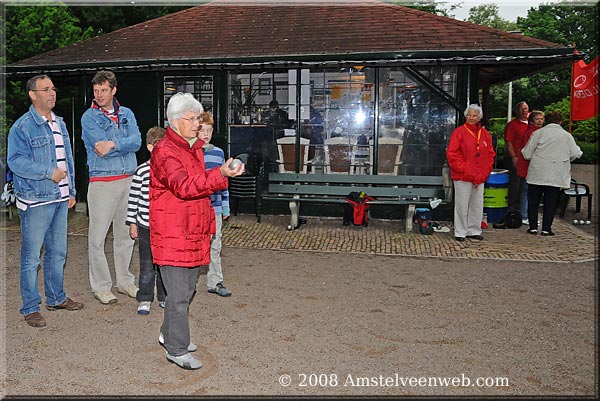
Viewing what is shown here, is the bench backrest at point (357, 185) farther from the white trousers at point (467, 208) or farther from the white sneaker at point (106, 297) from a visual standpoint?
the white sneaker at point (106, 297)

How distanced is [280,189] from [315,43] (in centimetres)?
267

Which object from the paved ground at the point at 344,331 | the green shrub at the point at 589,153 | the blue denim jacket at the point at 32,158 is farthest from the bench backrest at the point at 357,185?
the green shrub at the point at 589,153

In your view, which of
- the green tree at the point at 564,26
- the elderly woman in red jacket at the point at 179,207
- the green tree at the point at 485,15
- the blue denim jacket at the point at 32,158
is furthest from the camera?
the green tree at the point at 485,15

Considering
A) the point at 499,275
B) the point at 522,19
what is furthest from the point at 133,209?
the point at 522,19

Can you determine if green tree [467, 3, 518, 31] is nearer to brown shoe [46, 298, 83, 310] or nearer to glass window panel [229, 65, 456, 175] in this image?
glass window panel [229, 65, 456, 175]

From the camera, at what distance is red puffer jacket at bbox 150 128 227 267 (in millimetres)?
4078

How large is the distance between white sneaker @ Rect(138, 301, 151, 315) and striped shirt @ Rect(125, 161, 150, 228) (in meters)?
0.77

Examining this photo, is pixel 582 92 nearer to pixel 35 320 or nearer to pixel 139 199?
pixel 139 199

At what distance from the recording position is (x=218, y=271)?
6410 mm

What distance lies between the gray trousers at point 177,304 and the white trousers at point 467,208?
5.95 m

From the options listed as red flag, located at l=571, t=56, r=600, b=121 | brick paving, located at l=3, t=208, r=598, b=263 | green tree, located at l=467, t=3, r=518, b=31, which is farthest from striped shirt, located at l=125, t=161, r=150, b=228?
green tree, located at l=467, t=3, r=518, b=31

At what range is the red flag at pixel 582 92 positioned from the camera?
45.0 ft

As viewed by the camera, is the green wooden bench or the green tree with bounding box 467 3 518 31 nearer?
the green wooden bench

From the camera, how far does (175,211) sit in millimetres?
4129
